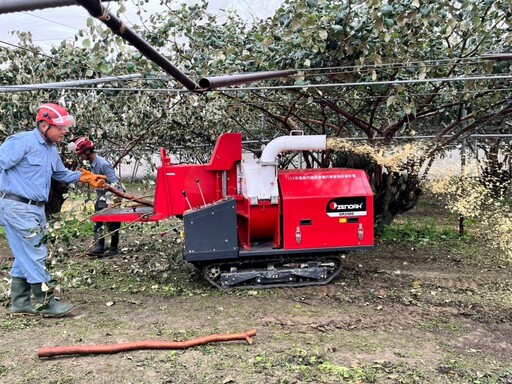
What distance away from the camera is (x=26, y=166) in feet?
17.3

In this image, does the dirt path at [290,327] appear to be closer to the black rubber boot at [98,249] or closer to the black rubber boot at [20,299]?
the black rubber boot at [20,299]

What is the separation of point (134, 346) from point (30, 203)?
1.90 meters

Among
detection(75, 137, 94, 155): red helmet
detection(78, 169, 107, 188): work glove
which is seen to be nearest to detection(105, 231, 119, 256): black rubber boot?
detection(75, 137, 94, 155): red helmet

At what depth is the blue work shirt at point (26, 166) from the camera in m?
5.17

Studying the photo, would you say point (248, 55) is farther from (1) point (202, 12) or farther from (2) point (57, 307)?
(2) point (57, 307)

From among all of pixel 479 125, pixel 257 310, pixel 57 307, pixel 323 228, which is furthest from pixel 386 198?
pixel 57 307

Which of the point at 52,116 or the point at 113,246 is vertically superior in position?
the point at 52,116

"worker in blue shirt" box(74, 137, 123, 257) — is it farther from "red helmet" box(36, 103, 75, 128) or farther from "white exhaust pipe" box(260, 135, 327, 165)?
"white exhaust pipe" box(260, 135, 327, 165)

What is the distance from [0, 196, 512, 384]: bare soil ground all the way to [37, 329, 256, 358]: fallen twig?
5 centimetres

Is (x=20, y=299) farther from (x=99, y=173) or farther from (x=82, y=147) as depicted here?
(x=82, y=147)

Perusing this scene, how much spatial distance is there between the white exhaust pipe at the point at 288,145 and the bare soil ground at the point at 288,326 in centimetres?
157

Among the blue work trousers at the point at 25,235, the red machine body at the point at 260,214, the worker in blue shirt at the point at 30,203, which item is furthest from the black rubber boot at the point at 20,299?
the red machine body at the point at 260,214

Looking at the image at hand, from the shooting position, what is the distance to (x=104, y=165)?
7.99m

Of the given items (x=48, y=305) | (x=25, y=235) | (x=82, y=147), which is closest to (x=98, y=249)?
(x=82, y=147)
